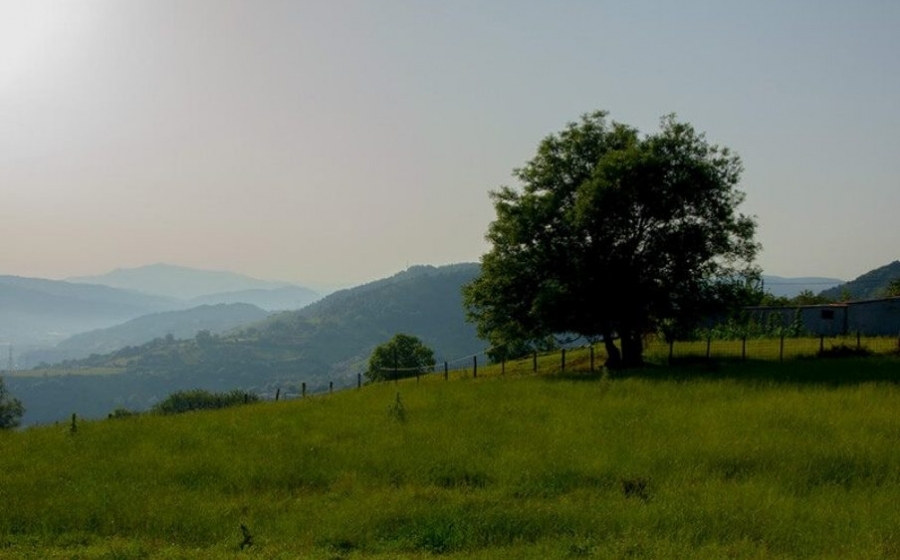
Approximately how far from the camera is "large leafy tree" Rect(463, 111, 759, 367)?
130ft

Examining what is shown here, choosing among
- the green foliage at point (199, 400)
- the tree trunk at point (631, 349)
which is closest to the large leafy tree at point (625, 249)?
the tree trunk at point (631, 349)

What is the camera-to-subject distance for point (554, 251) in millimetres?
41188

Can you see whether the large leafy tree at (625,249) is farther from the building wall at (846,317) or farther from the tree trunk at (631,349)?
the building wall at (846,317)

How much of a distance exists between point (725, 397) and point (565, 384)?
26.2 ft

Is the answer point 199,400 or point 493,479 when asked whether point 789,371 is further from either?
point 199,400

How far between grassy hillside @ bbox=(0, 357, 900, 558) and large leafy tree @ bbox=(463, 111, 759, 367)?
10.4m

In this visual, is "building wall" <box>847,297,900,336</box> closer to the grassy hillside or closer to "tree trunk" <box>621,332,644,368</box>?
"tree trunk" <box>621,332,644,368</box>

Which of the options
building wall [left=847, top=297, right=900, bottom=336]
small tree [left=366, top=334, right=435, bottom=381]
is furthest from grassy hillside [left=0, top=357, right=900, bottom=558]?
small tree [left=366, top=334, right=435, bottom=381]

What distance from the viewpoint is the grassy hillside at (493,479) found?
45.6ft

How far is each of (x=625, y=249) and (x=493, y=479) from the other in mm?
25357

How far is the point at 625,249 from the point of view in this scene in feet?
134

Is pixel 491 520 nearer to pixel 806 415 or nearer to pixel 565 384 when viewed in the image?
pixel 806 415

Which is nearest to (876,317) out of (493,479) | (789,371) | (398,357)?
(789,371)

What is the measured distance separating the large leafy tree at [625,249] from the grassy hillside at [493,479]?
1042cm
